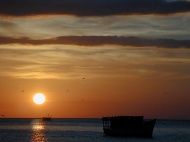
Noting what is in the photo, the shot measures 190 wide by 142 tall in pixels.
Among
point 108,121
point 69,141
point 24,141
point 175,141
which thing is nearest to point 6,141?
point 24,141

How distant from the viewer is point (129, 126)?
110m

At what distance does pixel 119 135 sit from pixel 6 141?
26.2 meters

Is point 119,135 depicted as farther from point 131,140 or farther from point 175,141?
point 175,141

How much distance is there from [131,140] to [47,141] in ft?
63.3

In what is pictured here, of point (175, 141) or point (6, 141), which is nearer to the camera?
point (6, 141)

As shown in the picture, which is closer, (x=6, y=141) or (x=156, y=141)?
(x=6, y=141)

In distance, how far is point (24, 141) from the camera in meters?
107

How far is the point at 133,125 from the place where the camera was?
11031 centimetres

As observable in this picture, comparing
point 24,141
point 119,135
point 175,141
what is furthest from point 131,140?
point 24,141

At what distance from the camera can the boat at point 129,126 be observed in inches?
4281

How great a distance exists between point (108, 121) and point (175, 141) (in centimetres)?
1676

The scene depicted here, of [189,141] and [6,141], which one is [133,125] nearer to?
[189,141]

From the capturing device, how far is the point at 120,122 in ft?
361

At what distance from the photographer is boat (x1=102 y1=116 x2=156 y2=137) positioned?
357 ft
